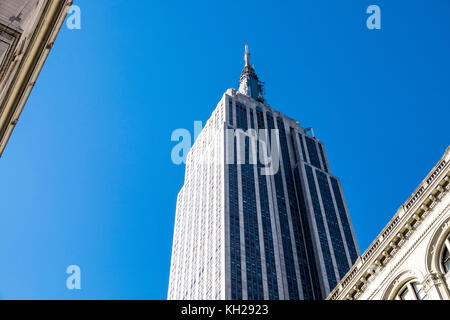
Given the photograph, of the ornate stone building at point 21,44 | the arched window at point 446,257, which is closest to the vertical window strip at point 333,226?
the arched window at point 446,257

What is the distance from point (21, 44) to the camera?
18078 millimetres

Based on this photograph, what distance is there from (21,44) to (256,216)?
4373 inches

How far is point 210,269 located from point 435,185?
297 ft

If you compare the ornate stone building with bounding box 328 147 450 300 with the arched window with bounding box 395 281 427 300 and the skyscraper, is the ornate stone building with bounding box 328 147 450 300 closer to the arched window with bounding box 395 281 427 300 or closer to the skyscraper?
the arched window with bounding box 395 281 427 300

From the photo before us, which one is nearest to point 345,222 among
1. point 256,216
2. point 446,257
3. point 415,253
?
point 256,216

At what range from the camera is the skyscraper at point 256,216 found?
362 ft

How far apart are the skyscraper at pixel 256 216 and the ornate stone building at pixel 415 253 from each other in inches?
2890

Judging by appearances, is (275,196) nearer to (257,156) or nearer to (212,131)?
(257,156)

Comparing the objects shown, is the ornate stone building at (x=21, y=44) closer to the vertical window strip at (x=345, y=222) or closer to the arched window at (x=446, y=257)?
the arched window at (x=446, y=257)

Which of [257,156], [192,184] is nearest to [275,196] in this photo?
[257,156]

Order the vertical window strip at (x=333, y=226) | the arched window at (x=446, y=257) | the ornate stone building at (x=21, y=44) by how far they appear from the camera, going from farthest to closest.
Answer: the vertical window strip at (x=333, y=226) → the arched window at (x=446, y=257) → the ornate stone building at (x=21, y=44)

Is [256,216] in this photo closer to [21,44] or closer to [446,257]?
[446,257]

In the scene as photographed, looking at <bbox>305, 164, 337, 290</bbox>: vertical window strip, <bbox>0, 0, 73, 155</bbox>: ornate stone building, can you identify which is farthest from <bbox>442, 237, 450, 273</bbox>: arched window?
<bbox>305, 164, 337, 290</bbox>: vertical window strip
